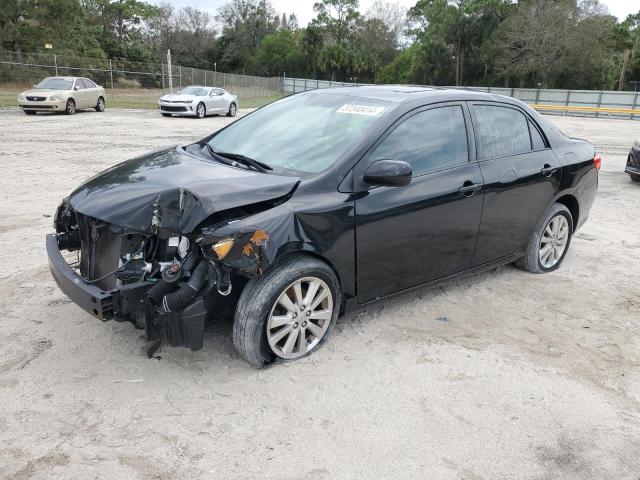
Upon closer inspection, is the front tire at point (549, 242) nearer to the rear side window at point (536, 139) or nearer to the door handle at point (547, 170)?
the door handle at point (547, 170)

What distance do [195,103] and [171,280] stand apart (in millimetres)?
20456

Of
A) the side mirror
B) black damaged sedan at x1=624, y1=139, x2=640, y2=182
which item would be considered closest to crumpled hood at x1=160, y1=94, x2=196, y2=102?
black damaged sedan at x1=624, y1=139, x2=640, y2=182

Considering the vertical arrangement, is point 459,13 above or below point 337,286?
above

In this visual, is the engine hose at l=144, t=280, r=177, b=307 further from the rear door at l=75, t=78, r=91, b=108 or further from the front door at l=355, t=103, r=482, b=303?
the rear door at l=75, t=78, r=91, b=108

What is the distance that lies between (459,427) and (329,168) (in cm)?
172

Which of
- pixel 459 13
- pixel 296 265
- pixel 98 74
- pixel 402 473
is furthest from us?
pixel 459 13

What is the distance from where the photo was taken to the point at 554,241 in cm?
534

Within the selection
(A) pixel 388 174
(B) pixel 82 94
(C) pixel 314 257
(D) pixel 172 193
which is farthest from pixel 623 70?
(D) pixel 172 193

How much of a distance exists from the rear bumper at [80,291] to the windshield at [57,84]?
19.7 m

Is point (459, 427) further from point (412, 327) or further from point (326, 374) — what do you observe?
point (412, 327)

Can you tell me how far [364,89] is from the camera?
4523 millimetres

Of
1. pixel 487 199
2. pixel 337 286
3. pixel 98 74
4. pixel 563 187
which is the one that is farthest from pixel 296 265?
pixel 98 74

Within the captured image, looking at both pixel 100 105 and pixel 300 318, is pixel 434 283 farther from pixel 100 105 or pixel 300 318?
pixel 100 105

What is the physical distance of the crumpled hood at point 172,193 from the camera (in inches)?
121
